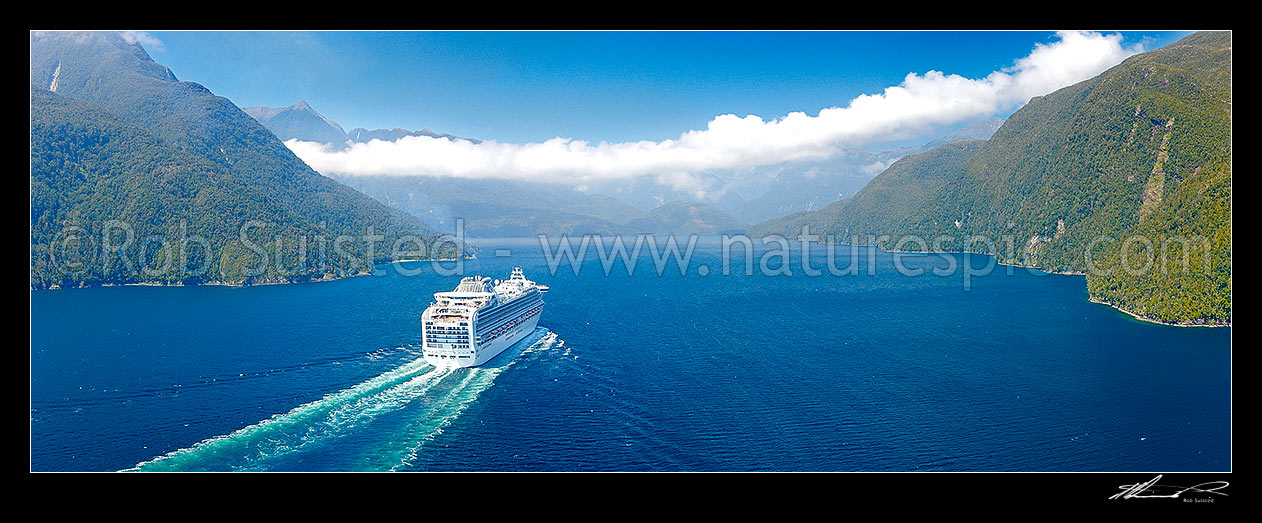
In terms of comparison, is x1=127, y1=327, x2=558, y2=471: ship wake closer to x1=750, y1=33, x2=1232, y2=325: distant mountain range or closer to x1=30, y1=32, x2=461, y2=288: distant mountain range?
x1=750, y1=33, x2=1232, y2=325: distant mountain range

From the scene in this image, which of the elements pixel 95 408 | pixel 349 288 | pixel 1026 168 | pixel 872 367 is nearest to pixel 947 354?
pixel 872 367

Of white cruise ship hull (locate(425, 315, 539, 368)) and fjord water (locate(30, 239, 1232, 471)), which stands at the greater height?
white cruise ship hull (locate(425, 315, 539, 368))

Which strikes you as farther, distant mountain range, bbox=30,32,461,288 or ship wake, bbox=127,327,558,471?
distant mountain range, bbox=30,32,461,288

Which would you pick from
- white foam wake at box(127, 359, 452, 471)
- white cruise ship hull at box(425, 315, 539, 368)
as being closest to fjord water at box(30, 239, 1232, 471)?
white foam wake at box(127, 359, 452, 471)

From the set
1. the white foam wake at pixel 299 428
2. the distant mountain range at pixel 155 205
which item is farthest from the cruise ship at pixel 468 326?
the distant mountain range at pixel 155 205

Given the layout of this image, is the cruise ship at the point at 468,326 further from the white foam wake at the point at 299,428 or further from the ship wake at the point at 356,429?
the white foam wake at the point at 299,428

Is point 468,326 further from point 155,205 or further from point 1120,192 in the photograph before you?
point 1120,192
